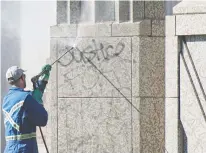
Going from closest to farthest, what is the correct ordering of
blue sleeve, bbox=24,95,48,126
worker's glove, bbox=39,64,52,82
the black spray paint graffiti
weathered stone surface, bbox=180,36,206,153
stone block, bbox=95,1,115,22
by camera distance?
blue sleeve, bbox=24,95,48,126
weathered stone surface, bbox=180,36,206,153
worker's glove, bbox=39,64,52,82
the black spray paint graffiti
stone block, bbox=95,1,115,22

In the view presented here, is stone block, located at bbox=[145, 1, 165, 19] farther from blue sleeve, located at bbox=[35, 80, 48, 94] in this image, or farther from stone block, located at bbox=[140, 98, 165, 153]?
blue sleeve, located at bbox=[35, 80, 48, 94]

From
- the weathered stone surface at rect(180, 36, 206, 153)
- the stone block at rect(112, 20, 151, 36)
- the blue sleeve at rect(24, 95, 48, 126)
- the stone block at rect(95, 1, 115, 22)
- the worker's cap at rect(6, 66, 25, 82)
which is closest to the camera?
the blue sleeve at rect(24, 95, 48, 126)

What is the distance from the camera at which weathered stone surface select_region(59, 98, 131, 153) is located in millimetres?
12367

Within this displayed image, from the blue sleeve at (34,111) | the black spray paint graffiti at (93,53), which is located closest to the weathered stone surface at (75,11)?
the black spray paint graffiti at (93,53)

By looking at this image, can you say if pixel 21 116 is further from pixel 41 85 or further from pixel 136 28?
pixel 136 28

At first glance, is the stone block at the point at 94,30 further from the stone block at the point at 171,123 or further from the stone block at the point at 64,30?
the stone block at the point at 171,123

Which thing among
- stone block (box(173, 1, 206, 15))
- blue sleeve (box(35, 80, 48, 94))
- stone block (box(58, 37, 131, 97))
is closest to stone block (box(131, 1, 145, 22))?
stone block (box(58, 37, 131, 97))

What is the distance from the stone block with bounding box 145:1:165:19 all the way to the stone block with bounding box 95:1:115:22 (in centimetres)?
44

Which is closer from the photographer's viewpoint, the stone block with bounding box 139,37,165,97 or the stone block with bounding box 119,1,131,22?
the stone block with bounding box 139,37,165,97

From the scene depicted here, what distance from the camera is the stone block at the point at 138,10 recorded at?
12336 millimetres

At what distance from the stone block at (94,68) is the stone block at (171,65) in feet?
2.41

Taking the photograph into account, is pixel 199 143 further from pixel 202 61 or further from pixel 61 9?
pixel 61 9

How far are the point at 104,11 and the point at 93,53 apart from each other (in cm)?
53

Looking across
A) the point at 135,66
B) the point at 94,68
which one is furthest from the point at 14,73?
the point at 135,66
